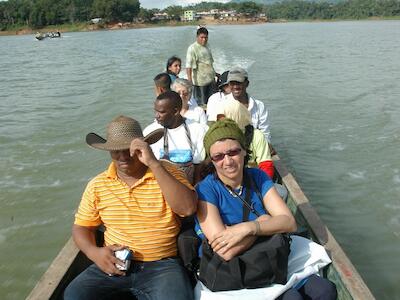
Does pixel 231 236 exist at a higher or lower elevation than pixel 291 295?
higher

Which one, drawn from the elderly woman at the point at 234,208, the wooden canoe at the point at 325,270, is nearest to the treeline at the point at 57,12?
the wooden canoe at the point at 325,270

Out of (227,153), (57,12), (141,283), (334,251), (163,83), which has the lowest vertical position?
(57,12)

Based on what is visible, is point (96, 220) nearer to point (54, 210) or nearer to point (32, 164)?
point (54, 210)

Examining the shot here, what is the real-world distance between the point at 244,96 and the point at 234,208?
2.24 m

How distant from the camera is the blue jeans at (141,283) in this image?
7.59 feet

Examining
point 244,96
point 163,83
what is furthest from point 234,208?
point 163,83

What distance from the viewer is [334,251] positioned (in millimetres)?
2820

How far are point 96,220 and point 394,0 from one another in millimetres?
100960

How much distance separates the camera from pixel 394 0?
8894cm

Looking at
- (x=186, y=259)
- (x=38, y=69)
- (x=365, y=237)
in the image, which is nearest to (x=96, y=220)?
(x=186, y=259)

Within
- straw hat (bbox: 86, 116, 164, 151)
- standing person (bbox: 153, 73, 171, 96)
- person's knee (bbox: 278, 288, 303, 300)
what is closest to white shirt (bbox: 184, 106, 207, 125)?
standing person (bbox: 153, 73, 171, 96)

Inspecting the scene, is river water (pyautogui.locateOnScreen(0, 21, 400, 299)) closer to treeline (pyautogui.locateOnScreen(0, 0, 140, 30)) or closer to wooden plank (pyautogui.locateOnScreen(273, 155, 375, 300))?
wooden plank (pyautogui.locateOnScreen(273, 155, 375, 300))

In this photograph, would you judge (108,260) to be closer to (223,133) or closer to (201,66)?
(223,133)

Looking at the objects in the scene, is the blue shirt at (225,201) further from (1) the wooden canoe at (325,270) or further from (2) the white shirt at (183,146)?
(2) the white shirt at (183,146)
